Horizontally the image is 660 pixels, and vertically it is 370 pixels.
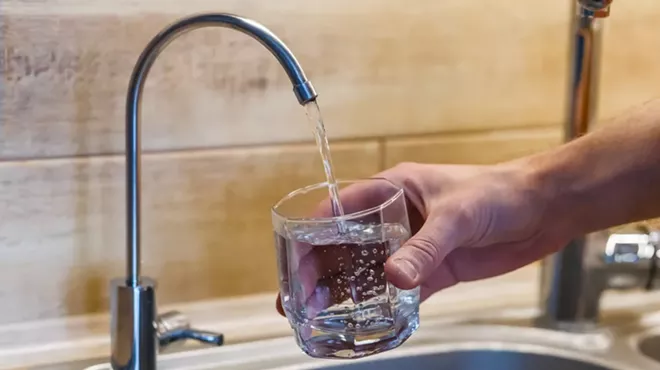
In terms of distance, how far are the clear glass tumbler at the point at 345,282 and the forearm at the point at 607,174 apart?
0.66ft

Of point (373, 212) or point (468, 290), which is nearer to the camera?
point (373, 212)

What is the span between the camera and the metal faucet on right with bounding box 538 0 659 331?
0.81 meters

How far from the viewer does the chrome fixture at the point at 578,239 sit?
80cm

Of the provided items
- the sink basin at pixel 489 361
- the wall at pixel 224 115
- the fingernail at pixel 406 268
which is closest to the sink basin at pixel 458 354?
the sink basin at pixel 489 361

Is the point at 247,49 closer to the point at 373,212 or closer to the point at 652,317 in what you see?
the point at 373,212

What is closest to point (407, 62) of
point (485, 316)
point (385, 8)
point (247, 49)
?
point (385, 8)

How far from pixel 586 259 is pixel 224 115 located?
0.39 meters

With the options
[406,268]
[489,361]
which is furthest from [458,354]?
[406,268]

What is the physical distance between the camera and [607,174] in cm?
76

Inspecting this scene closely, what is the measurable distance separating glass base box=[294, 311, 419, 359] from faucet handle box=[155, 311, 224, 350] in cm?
15

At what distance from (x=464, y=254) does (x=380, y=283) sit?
0.22 m

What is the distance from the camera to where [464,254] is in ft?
2.66

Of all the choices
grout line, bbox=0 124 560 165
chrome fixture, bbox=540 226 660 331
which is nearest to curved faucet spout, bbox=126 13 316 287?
grout line, bbox=0 124 560 165

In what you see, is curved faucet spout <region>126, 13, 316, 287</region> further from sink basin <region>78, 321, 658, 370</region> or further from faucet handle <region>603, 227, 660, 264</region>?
faucet handle <region>603, 227, 660, 264</region>
